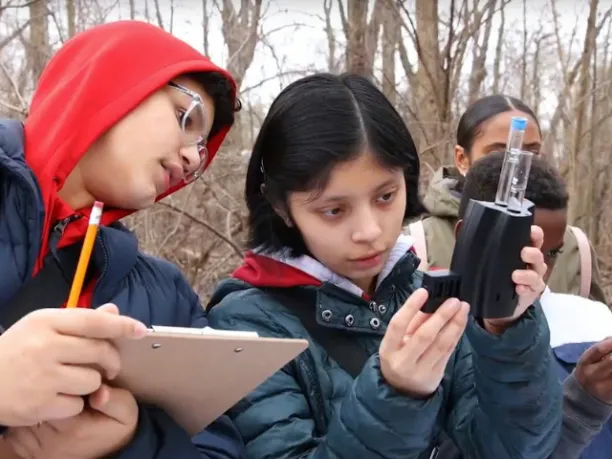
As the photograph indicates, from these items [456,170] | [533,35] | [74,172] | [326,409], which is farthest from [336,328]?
[533,35]

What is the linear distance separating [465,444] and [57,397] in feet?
2.92

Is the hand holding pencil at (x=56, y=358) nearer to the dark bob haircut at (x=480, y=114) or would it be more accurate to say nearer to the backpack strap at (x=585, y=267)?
the backpack strap at (x=585, y=267)

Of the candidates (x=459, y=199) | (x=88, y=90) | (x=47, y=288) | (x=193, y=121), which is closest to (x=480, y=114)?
(x=459, y=199)

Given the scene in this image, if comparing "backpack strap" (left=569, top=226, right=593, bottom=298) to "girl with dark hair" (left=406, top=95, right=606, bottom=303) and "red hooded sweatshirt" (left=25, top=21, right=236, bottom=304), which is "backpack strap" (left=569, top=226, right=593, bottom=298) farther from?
"red hooded sweatshirt" (left=25, top=21, right=236, bottom=304)

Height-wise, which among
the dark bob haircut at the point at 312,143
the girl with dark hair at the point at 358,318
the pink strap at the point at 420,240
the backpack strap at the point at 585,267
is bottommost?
the backpack strap at the point at 585,267

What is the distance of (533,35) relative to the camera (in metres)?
7.79

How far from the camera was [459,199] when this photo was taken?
8.97ft

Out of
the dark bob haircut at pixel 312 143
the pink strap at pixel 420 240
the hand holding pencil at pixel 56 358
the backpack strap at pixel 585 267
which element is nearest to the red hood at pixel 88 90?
the dark bob haircut at pixel 312 143

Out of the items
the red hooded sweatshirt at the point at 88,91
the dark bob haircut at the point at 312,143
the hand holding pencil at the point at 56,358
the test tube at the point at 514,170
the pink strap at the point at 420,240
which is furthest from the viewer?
the pink strap at the point at 420,240

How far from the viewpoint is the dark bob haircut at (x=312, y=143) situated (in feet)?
4.88

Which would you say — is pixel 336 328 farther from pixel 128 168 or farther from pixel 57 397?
pixel 57 397

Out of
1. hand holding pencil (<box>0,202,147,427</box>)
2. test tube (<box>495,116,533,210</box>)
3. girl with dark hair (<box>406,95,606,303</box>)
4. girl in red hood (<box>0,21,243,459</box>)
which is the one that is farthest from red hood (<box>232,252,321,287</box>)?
girl with dark hair (<box>406,95,606,303</box>)

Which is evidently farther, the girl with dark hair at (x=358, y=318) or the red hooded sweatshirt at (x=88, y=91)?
the red hooded sweatshirt at (x=88, y=91)

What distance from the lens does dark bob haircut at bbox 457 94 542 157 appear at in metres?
2.95
